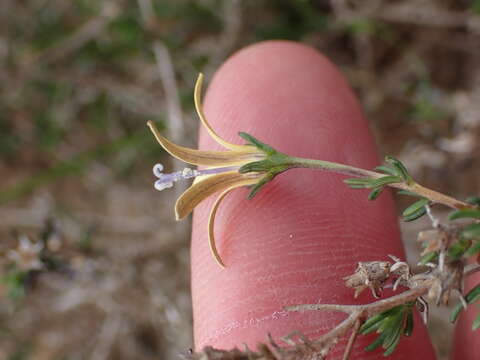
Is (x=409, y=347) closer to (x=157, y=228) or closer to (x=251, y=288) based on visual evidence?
(x=251, y=288)

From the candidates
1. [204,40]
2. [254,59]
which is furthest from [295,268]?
[204,40]

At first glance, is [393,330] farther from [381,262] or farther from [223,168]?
[223,168]

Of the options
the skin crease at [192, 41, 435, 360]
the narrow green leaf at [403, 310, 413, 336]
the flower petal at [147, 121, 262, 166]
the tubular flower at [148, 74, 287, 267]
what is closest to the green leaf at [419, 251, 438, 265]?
the narrow green leaf at [403, 310, 413, 336]

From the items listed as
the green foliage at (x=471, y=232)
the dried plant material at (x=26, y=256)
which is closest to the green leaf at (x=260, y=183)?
the green foliage at (x=471, y=232)

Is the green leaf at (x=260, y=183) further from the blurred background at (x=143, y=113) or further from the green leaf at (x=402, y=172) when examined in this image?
the blurred background at (x=143, y=113)

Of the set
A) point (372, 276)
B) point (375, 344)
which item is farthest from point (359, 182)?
point (375, 344)

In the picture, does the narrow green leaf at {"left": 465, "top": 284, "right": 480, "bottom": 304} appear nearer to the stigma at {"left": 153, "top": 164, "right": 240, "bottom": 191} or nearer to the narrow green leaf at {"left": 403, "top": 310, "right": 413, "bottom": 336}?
the narrow green leaf at {"left": 403, "top": 310, "right": 413, "bottom": 336}

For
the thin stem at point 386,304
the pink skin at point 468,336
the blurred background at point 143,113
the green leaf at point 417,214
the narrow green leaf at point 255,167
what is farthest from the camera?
the blurred background at point 143,113

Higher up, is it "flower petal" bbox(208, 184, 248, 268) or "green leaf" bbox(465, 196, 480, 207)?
"flower petal" bbox(208, 184, 248, 268)
